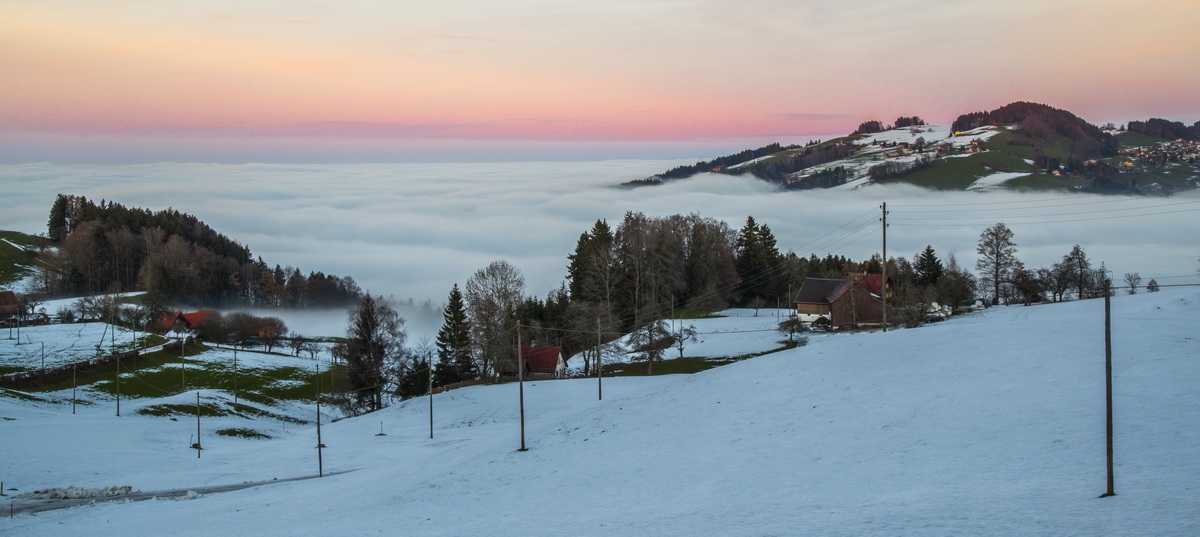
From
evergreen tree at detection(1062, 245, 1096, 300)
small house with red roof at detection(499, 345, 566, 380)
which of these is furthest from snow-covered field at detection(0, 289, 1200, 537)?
evergreen tree at detection(1062, 245, 1096, 300)

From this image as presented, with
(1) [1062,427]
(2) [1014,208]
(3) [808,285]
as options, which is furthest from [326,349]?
(2) [1014,208]

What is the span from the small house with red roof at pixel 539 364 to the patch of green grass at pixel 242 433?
64.6 feet

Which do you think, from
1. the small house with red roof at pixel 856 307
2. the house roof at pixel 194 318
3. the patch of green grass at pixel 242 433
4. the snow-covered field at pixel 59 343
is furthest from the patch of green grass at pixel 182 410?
the house roof at pixel 194 318

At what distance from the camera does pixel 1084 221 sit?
178 m

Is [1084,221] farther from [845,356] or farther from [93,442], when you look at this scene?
[93,442]

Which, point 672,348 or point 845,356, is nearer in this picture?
point 845,356

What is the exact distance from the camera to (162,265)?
131 metres

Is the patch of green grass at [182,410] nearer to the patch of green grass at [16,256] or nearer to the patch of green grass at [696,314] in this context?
the patch of green grass at [696,314]

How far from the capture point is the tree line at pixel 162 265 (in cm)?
13300

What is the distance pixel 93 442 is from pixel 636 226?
59742 millimetres

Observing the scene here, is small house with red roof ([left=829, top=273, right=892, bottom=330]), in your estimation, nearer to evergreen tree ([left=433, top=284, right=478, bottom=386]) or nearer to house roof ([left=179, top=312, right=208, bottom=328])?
evergreen tree ([left=433, top=284, right=478, bottom=386])

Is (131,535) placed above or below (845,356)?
below

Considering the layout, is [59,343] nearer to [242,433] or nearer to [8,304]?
[8,304]

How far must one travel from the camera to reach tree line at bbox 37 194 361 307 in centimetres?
13300
